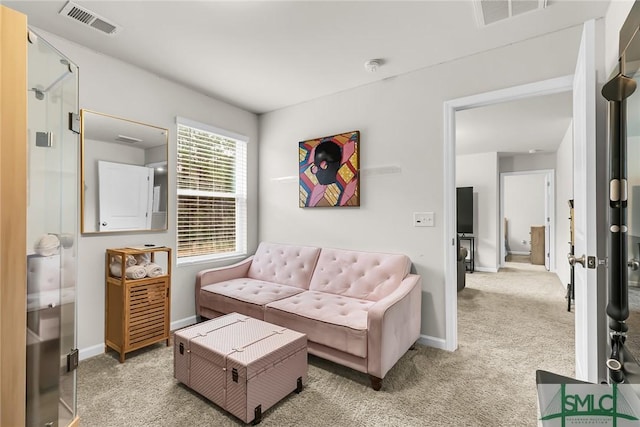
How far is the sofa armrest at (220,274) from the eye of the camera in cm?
317

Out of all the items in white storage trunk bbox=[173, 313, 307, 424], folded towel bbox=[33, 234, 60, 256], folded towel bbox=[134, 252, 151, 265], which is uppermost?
folded towel bbox=[33, 234, 60, 256]

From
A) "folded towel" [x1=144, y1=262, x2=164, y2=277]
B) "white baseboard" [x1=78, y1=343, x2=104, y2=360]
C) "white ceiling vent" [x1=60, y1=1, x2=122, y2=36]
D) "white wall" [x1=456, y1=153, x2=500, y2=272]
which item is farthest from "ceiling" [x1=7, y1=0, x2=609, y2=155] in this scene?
"white wall" [x1=456, y1=153, x2=500, y2=272]

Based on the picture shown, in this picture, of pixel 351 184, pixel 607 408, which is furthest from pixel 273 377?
pixel 351 184

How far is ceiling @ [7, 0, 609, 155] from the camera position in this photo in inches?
77.1

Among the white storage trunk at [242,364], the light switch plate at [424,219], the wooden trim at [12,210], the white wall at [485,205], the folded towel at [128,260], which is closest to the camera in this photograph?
the wooden trim at [12,210]

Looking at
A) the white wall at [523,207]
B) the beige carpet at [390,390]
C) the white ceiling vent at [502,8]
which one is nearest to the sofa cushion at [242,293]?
the beige carpet at [390,390]

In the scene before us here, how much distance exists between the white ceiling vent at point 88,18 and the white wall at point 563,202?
578 cm

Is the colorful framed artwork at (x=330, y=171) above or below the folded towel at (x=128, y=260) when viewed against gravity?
above

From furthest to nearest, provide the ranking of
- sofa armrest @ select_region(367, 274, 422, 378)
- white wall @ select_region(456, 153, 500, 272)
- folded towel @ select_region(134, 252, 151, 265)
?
white wall @ select_region(456, 153, 500, 272) < folded towel @ select_region(134, 252, 151, 265) < sofa armrest @ select_region(367, 274, 422, 378)

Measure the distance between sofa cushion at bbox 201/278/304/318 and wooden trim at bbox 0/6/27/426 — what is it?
1675mm

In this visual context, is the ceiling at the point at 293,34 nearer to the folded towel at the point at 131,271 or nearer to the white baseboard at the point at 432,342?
the folded towel at the point at 131,271

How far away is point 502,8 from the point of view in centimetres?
194

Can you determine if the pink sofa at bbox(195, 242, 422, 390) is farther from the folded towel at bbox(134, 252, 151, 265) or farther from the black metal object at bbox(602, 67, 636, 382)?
the black metal object at bbox(602, 67, 636, 382)

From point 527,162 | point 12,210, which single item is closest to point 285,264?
point 12,210
